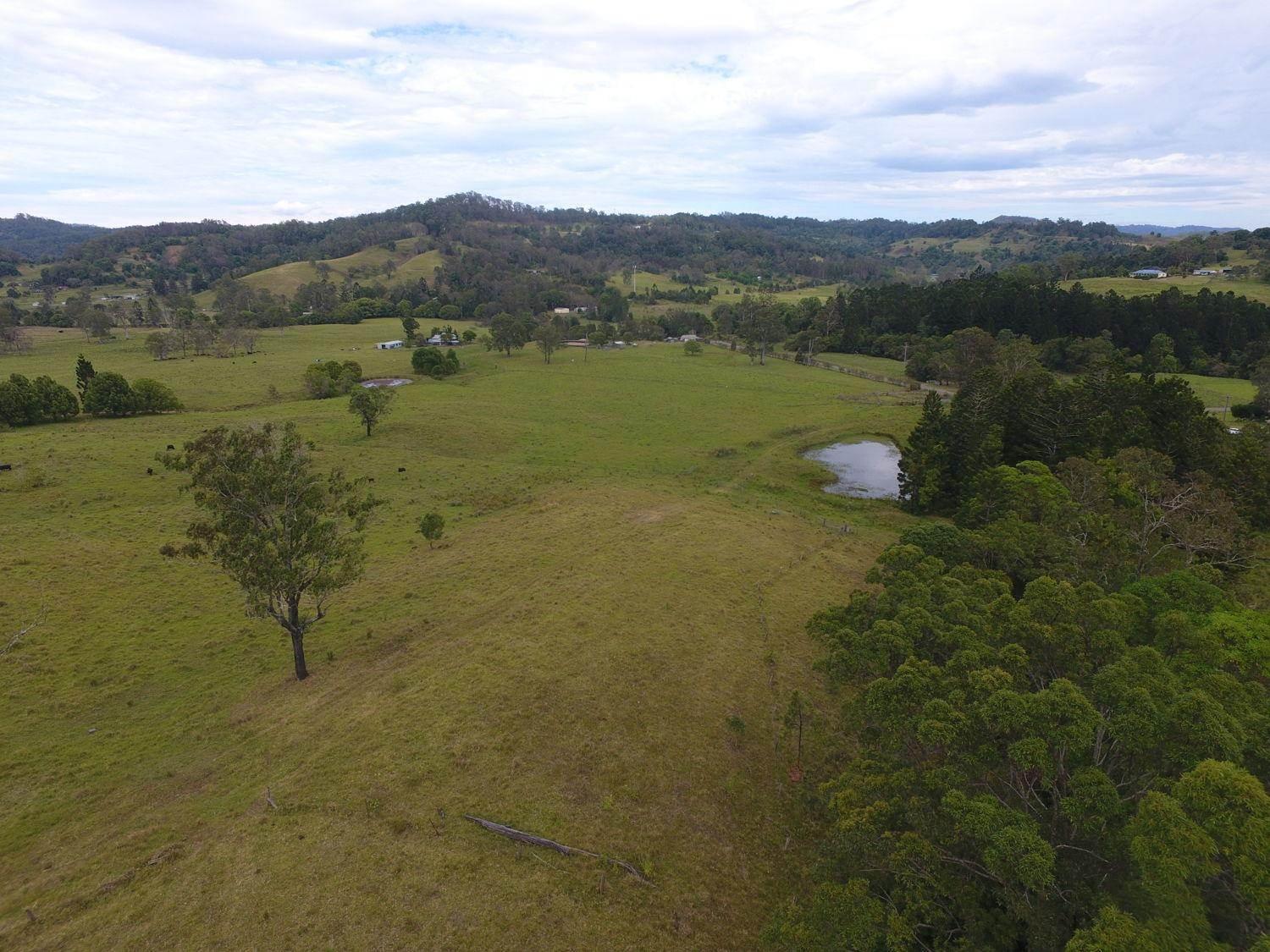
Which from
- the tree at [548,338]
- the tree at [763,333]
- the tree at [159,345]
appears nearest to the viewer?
the tree at [159,345]

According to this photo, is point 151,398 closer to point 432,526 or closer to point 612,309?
point 432,526

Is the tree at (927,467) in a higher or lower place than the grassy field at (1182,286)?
lower

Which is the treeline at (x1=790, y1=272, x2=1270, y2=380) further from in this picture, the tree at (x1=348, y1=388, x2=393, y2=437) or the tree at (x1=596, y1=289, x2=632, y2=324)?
the tree at (x1=348, y1=388, x2=393, y2=437)

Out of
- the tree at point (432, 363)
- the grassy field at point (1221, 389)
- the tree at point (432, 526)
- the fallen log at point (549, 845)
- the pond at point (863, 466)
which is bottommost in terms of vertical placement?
the fallen log at point (549, 845)

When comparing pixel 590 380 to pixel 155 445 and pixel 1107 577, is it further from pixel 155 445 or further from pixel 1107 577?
pixel 1107 577

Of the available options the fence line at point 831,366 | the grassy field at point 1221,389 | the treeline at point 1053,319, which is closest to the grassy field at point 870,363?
the fence line at point 831,366

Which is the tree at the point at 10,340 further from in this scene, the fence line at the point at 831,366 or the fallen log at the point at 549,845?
the fallen log at the point at 549,845

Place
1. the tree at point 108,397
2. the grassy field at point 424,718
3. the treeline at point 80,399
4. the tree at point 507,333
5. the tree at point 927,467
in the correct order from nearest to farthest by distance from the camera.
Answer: the grassy field at point 424,718 → the tree at point 927,467 → the treeline at point 80,399 → the tree at point 108,397 → the tree at point 507,333

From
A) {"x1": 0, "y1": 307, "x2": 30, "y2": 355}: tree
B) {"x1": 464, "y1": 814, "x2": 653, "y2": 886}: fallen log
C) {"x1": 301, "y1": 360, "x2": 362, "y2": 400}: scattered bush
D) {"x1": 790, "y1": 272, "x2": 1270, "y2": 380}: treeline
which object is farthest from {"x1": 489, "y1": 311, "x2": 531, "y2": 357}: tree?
{"x1": 464, "y1": 814, "x2": 653, "y2": 886}: fallen log

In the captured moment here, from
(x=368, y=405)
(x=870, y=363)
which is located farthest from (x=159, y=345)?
(x=870, y=363)
